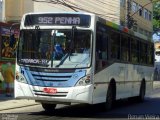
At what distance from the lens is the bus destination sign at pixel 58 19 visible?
1524cm

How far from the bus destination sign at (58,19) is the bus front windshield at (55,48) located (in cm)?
27

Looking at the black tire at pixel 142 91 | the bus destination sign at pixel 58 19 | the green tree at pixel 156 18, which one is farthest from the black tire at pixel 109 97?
the green tree at pixel 156 18

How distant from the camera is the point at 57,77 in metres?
14.9

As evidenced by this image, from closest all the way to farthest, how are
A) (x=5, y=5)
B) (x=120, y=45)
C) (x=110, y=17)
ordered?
(x=120, y=45) < (x=5, y=5) < (x=110, y=17)

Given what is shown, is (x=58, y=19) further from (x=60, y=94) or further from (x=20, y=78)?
(x=60, y=94)

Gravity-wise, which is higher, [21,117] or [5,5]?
[5,5]

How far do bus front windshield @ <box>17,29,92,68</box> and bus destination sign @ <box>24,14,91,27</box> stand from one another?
0.27 m

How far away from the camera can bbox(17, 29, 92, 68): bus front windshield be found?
1489 cm

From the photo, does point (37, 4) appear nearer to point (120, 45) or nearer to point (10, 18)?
point (10, 18)

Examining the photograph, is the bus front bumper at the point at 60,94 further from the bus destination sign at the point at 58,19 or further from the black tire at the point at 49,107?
the black tire at the point at 49,107

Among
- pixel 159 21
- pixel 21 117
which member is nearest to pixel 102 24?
pixel 21 117

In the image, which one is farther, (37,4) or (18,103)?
(37,4)

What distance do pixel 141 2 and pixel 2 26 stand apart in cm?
3950

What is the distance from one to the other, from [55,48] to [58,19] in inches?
37.9
